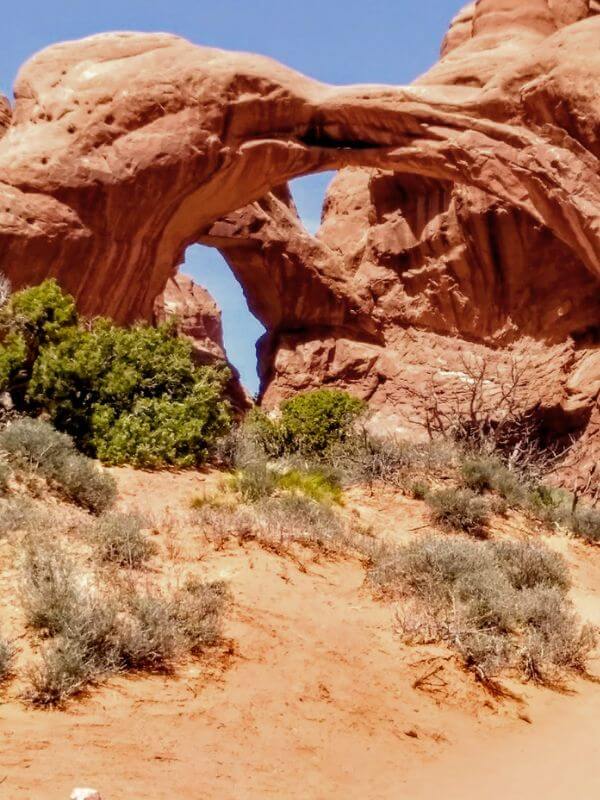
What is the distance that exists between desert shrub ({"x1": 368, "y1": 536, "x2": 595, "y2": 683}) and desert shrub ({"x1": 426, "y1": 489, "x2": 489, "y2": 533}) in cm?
257

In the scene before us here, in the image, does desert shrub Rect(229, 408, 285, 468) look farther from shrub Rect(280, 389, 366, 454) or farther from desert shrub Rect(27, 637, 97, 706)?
desert shrub Rect(27, 637, 97, 706)

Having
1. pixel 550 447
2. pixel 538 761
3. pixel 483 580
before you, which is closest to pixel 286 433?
pixel 550 447

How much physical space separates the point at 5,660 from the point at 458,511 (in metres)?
7.31

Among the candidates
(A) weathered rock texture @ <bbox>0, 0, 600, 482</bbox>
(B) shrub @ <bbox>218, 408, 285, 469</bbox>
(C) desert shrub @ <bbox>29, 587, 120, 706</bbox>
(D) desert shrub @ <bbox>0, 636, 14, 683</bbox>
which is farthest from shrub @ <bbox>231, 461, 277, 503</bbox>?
(A) weathered rock texture @ <bbox>0, 0, 600, 482</bbox>

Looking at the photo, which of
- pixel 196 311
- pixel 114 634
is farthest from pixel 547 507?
pixel 196 311

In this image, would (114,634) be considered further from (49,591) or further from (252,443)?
(252,443)

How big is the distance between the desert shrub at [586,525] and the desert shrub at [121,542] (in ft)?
24.8

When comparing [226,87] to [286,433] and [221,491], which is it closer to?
[286,433]

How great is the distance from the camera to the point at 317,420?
51.6 ft

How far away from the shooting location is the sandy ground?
12.1 ft

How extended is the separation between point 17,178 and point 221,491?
7850 mm

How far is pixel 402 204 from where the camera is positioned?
72.8 ft

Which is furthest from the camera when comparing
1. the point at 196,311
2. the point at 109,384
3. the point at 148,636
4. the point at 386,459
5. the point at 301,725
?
the point at 196,311

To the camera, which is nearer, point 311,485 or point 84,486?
point 84,486
